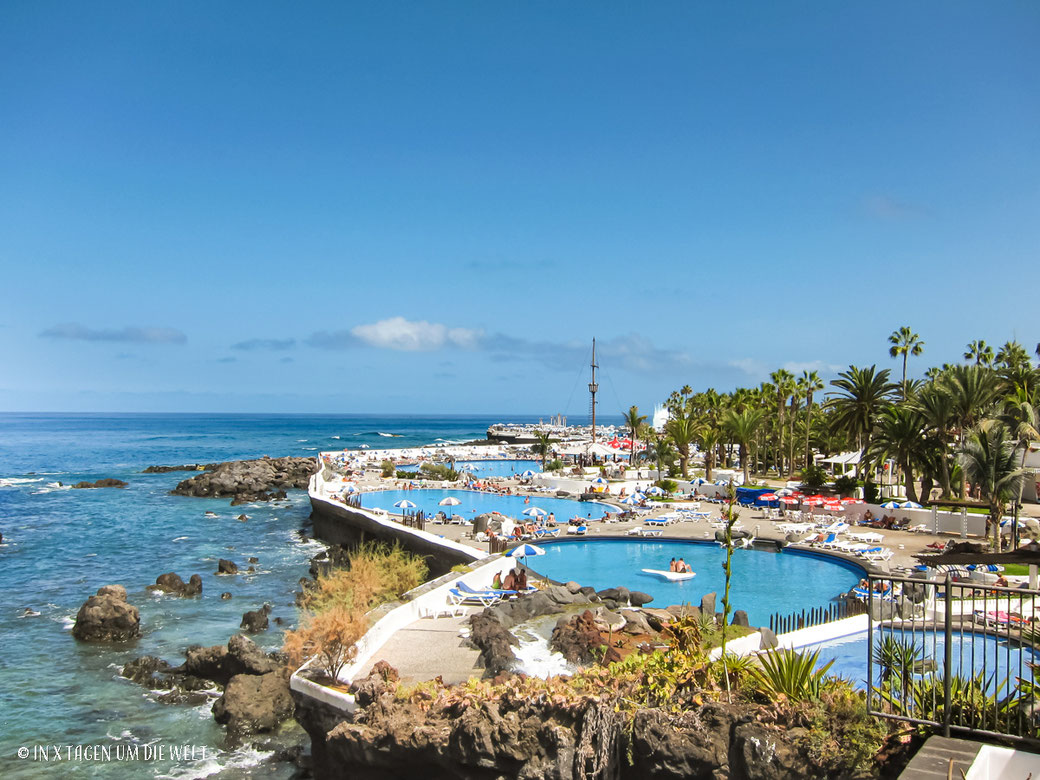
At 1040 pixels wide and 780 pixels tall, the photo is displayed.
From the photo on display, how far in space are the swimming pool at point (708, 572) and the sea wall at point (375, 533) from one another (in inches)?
134

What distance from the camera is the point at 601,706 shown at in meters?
11.0

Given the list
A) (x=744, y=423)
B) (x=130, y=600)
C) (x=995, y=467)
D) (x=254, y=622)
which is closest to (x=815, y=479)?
(x=744, y=423)

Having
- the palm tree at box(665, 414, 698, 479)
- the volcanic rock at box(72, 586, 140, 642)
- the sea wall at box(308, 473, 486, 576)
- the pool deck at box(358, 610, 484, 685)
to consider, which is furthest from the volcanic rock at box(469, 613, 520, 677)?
the palm tree at box(665, 414, 698, 479)

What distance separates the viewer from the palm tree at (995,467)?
24.2 m

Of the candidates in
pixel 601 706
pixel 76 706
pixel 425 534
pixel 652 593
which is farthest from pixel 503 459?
pixel 601 706

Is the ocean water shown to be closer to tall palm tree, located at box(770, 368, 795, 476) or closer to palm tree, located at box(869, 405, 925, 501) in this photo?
palm tree, located at box(869, 405, 925, 501)

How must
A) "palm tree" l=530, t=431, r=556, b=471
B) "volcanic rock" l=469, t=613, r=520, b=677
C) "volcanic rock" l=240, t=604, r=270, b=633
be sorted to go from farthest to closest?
"palm tree" l=530, t=431, r=556, b=471, "volcanic rock" l=240, t=604, r=270, b=633, "volcanic rock" l=469, t=613, r=520, b=677

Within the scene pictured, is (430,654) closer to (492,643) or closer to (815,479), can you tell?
(492,643)

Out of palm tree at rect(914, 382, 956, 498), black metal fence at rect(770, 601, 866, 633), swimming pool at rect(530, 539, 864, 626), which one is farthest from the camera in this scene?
palm tree at rect(914, 382, 956, 498)

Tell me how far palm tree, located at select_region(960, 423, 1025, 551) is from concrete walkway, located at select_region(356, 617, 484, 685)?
1820 cm

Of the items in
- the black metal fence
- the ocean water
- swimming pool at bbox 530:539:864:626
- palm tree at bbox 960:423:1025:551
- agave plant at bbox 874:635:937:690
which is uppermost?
palm tree at bbox 960:423:1025:551

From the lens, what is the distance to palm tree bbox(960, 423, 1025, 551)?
24156mm

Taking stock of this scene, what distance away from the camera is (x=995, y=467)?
2442cm

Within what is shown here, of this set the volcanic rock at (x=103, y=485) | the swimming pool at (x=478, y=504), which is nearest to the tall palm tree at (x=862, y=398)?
the swimming pool at (x=478, y=504)
